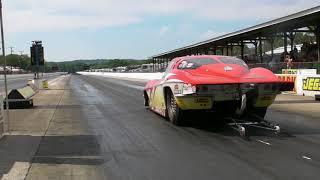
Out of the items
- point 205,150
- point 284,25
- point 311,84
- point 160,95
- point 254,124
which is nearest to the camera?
point 205,150

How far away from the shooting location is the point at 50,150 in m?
9.88

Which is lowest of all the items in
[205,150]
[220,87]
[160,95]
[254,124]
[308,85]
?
[205,150]

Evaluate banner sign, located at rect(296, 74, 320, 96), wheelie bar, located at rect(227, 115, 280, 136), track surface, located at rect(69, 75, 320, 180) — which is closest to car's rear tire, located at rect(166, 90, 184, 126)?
track surface, located at rect(69, 75, 320, 180)

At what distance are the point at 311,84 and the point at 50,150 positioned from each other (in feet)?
56.8

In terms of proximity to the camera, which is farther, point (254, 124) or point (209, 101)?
point (254, 124)

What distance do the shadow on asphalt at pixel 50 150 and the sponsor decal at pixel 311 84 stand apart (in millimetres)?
14986

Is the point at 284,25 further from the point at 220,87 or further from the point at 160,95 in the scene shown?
the point at 220,87

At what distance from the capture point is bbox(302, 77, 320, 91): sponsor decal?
24.0 m

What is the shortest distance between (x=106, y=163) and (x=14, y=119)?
7.84m

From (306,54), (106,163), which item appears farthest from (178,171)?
(306,54)

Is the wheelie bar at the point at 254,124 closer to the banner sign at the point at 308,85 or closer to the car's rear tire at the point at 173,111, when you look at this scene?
the car's rear tire at the point at 173,111

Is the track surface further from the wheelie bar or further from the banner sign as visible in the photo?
the banner sign

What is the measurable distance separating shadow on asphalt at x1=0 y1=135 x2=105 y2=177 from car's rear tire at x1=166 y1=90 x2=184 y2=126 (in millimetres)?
2406

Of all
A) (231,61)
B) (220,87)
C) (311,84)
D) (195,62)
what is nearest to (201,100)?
(220,87)
